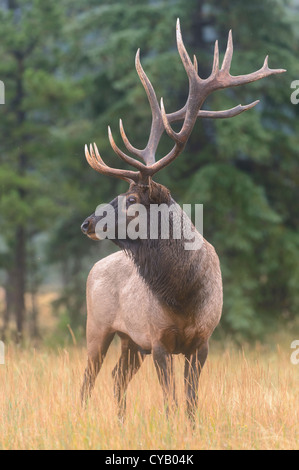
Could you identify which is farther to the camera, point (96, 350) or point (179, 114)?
point (96, 350)

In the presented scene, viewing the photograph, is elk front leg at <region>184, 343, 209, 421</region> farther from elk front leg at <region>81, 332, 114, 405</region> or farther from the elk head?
the elk head

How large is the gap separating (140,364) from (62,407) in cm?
103

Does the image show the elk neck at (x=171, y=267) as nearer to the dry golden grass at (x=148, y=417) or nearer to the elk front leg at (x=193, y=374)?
the elk front leg at (x=193, y=374)

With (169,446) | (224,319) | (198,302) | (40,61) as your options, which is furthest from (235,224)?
(169,446)

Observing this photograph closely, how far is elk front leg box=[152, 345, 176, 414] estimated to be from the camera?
4.26 metres

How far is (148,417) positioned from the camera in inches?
165

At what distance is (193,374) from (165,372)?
0.23 metres

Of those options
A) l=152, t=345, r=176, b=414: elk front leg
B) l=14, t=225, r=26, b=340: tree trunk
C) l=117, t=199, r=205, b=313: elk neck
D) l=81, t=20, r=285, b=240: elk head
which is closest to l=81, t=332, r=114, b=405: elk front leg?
l=152, t=345, r=176, b=414: elk front leg

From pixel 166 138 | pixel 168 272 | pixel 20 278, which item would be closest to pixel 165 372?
pixel 168 272

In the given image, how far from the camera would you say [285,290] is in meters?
11.4

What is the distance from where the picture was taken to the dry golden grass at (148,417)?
153 inches

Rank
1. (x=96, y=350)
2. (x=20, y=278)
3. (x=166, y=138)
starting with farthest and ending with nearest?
(x=20, y=278) < (x=166, y=138) < (x=96, y=350)

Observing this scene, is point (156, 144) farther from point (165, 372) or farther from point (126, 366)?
point (126, 366)

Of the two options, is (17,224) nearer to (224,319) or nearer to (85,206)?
(85,206)
